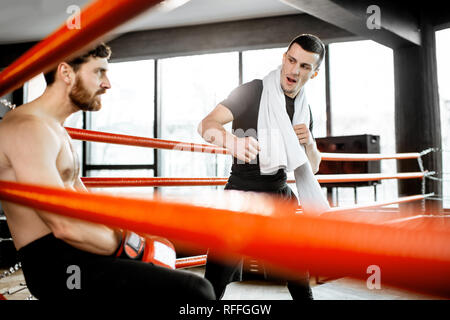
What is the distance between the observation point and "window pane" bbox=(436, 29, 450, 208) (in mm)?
5340

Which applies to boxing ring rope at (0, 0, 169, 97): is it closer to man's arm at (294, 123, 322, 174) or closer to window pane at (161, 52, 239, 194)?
man's arm at (294, 123, 322, 174)

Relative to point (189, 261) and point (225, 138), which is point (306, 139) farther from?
point (189, 261)

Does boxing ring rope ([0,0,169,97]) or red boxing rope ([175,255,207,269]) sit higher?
boxing ring rope ([0,0,169,97])

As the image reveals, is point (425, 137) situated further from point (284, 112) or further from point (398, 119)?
point (284, 112)

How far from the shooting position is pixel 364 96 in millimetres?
6160

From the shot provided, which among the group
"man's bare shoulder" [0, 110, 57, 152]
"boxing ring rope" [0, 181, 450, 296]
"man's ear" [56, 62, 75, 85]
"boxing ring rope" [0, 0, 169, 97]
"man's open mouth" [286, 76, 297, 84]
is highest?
"man's open mouth" [286, 76, 297, 84]

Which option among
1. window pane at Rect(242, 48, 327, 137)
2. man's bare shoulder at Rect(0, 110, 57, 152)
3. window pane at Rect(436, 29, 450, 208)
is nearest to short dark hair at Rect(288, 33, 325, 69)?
man's bare shoulder at Rect(0, 110, 57, 152)

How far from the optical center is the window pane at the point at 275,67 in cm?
639

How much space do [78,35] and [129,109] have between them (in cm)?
721

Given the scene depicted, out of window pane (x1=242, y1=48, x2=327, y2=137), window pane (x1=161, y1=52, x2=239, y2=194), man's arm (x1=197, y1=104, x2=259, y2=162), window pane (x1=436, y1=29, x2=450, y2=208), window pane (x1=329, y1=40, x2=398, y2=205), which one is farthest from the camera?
window pane (x1=161, y1=52, x2=239, y2=194)

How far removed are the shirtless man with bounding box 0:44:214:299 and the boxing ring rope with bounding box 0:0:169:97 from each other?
0.21m

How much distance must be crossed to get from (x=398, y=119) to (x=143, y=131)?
444 centimetres

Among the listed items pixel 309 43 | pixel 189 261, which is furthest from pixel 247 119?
pixel 189 261
